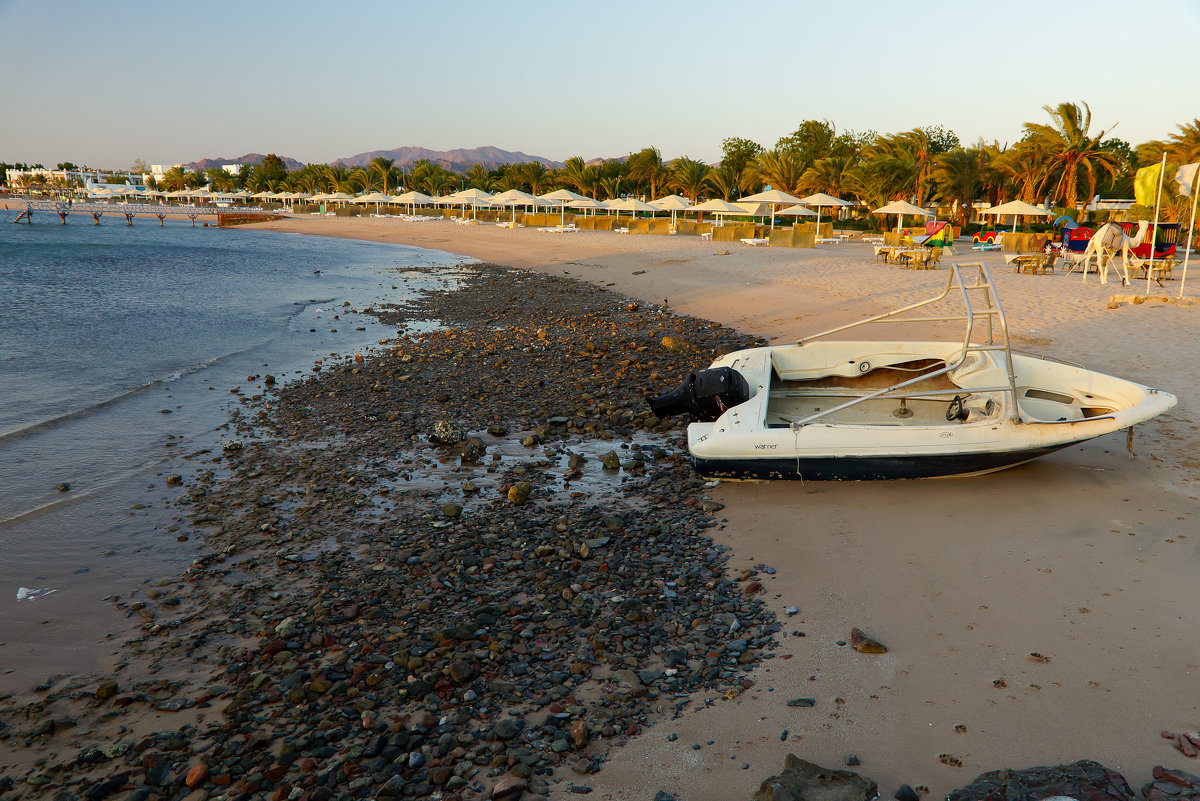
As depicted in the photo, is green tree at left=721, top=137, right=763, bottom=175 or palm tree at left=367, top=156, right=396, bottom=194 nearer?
green tree at left=721, top=137, right=763, bottom=175

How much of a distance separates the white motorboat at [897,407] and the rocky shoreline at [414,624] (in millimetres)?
770

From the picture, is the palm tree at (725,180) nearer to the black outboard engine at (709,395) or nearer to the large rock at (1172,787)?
the black outboard engine at (709,395)

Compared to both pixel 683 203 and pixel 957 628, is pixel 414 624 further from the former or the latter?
pixel 683 203

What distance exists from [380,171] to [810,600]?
10477 cm

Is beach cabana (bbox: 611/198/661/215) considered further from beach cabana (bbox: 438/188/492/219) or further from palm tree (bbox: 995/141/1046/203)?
palm tree (bbox: 995/141/1046/203)

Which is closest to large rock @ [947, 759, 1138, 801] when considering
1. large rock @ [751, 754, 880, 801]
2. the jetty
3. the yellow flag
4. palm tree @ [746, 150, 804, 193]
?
large rock @ [751, 754, 880, 801]

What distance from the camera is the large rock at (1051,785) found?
9.34 feet

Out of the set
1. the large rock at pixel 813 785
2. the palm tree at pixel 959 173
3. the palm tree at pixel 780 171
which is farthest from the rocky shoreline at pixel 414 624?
the palm tree at pixel 780 171

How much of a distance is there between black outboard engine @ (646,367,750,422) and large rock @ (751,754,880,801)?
180 inches

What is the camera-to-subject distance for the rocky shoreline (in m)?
3.56

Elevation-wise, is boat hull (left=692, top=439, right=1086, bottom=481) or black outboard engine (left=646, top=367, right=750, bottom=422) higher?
black outboard engine (left=646, top=367, right=750, bottom=422)

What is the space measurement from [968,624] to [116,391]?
41.6 ft

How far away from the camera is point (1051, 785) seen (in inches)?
114

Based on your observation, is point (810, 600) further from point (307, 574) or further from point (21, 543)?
point (21, 543)
